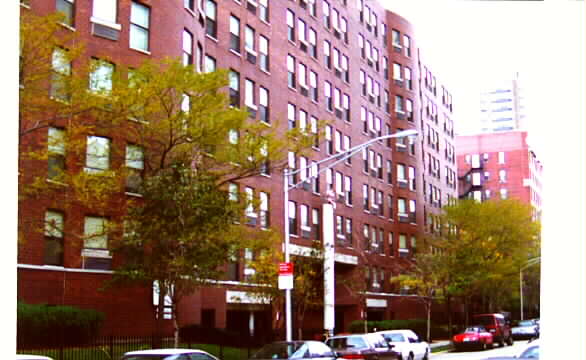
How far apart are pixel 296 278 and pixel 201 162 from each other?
4.63 m

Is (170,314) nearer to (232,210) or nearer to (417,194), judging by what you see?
(232,210)

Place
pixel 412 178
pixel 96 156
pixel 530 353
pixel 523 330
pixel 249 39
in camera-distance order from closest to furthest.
A: pixel 530 353 < pixel 96 156 < pixel 249 39 < pixel 412 178 < pixel 523 330

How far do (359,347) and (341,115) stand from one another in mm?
11870

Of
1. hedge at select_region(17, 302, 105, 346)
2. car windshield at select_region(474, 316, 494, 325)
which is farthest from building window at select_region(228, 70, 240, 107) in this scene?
car windshield at select_region(474, 316, 494, 325)

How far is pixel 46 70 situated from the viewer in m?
12.6

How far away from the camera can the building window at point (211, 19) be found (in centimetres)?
2148

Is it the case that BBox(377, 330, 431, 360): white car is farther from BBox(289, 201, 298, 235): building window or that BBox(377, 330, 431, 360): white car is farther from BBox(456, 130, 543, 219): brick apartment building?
BBox(289, 201, 298, 235): building window

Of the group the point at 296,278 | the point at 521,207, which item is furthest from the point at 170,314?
the point at 521,207

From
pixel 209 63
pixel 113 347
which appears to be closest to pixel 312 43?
pixel 209 63

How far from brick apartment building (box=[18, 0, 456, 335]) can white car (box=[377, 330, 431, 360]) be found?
3.96m

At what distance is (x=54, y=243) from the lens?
15.7m

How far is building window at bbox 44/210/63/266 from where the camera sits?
50.7ft

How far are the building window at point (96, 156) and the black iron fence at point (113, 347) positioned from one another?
3.56 m

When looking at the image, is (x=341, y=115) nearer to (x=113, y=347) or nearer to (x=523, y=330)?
(x=523, y=330)
